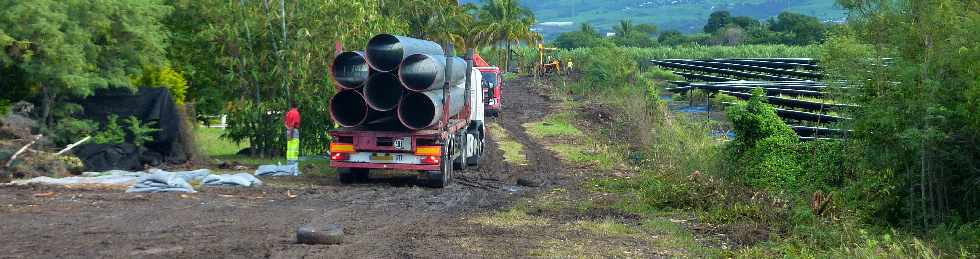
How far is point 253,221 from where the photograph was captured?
15352mm

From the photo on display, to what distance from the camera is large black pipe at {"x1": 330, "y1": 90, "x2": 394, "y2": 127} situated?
69.8ft

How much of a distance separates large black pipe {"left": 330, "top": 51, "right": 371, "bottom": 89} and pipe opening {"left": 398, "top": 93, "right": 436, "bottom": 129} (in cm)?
86

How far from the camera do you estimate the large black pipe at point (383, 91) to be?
21062 mm

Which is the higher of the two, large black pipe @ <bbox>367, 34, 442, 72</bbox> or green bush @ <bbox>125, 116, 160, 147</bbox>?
large black pipe @ <bbox>367, 34, 442, 72</bbox>

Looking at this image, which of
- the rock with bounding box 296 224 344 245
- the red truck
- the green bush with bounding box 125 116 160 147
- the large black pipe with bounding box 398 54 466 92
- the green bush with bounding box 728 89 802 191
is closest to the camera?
the rock with bounding box 296 224 344 245

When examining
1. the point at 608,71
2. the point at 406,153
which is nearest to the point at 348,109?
the point at 406,153

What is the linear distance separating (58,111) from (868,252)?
54.2 feet

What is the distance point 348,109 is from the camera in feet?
70.3

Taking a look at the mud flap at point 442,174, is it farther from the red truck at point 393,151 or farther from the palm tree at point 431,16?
the palm tree at point 431,16

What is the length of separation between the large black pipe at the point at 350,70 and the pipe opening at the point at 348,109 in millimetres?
209

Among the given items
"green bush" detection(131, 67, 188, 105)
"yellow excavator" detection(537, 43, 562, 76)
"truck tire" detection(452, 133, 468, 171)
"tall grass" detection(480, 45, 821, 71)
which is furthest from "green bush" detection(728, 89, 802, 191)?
"yellow excavator" detection(537, 43, 562, 76)

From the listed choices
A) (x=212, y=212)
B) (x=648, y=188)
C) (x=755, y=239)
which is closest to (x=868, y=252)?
(x=755, y=239)

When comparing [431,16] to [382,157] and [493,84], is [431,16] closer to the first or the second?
[493,84]

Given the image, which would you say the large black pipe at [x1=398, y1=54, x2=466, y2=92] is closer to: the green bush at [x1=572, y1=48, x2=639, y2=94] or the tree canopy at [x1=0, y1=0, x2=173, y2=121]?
the tree canopy at [x1=0, y1=0, x2=173, y2=121]
